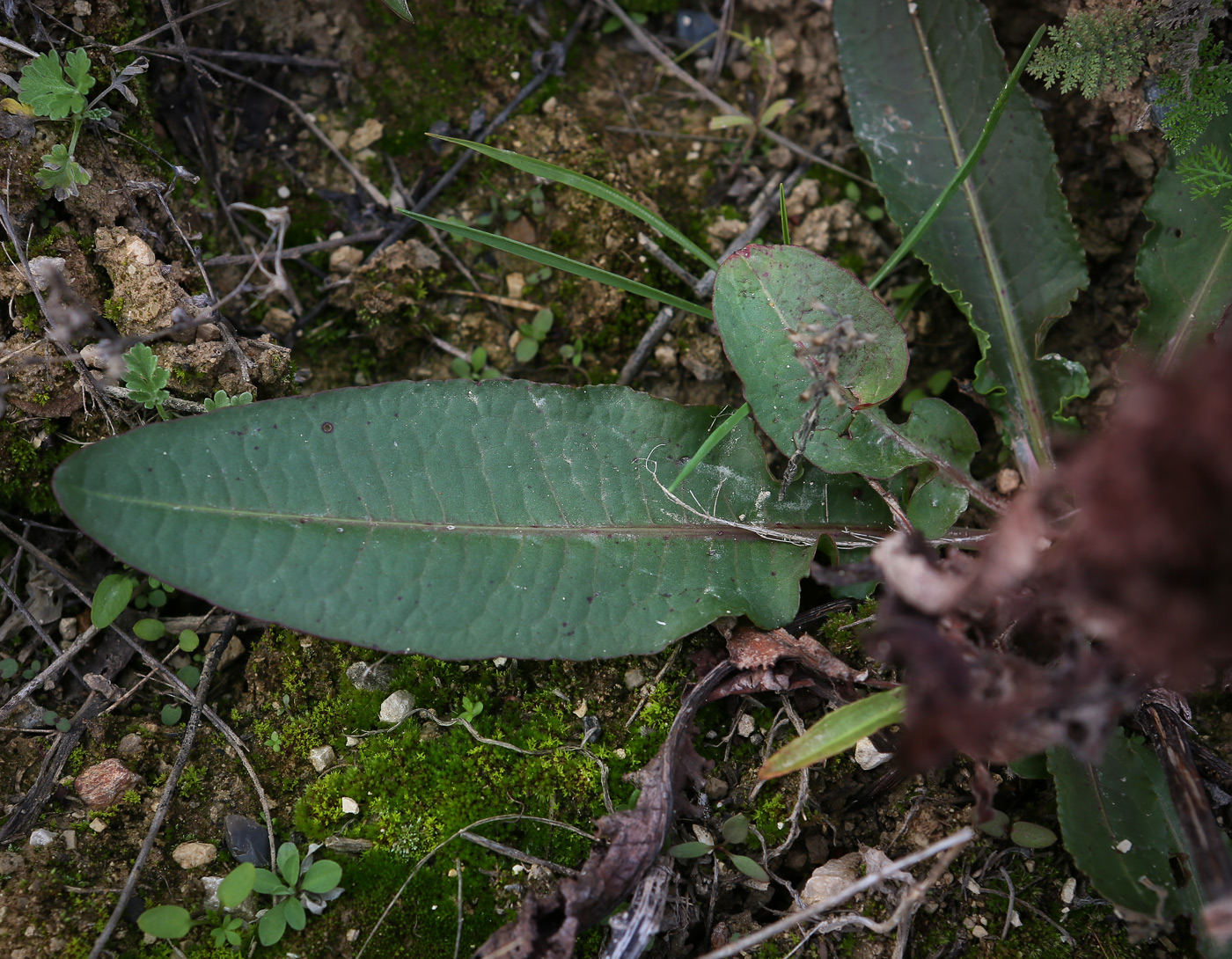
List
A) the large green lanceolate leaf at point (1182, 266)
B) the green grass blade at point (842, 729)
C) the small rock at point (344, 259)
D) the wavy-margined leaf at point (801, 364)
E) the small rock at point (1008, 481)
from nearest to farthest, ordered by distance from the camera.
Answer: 1. the green grass blade at point (842, 729)
2. the wavy-margined leaf at point (801, 364)
3. the large green lanceolate leaf at point (1182, 266)
4. the small rock at point (1008, 481)
5. the small rock at point (344, 259)

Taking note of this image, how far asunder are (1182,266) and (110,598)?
2917mm

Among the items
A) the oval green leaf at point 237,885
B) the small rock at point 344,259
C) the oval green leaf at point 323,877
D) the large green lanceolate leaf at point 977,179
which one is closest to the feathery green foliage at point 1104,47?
the large green lanceolate leaf at point 977,179

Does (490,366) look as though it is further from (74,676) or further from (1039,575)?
(1039,575)

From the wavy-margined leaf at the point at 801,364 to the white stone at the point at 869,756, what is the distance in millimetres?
552

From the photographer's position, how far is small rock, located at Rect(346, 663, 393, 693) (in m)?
1.93

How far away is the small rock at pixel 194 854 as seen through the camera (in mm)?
1748

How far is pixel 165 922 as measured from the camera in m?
1.61

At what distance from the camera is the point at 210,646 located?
2.00 meters

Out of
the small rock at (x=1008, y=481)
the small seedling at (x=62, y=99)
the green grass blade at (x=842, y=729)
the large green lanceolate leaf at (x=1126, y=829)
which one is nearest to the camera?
the green grass blade at (x=842, y=729)

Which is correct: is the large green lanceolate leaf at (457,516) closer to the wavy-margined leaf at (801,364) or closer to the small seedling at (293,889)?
the wavy-margined leaf at (801,364)

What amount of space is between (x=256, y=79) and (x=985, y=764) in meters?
2.69

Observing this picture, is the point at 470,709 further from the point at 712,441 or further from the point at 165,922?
the point at 712,441

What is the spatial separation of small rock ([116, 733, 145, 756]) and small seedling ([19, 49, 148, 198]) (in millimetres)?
1335

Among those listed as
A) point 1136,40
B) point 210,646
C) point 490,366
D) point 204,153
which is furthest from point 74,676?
point 1136,40
